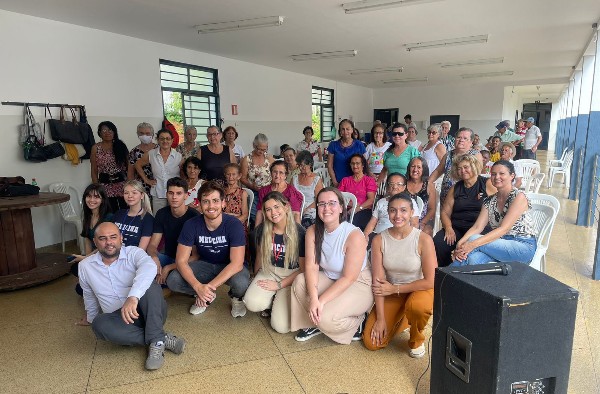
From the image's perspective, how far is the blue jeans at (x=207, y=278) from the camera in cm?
296

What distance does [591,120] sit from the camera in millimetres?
4957

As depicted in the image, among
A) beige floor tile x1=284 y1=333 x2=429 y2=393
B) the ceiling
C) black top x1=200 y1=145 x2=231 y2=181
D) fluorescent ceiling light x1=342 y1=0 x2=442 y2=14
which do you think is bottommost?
beige floor tile x1=284 y1=333 x2=429 y2=393

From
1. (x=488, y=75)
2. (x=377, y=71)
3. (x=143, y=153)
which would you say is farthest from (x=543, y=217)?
(x=488, y=75)

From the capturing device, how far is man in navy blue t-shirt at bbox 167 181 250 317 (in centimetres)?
284

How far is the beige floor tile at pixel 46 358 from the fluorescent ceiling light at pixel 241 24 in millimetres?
3953

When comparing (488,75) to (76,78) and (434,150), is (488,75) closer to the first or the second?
(434,150)

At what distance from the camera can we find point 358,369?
2.34m

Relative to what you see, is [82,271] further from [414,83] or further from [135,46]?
[414,83]

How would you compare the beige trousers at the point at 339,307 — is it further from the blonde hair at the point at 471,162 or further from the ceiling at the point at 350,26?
the ceiling at the point at 350,26

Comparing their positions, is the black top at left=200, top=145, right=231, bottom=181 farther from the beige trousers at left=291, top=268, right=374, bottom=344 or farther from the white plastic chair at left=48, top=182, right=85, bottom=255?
the beige trousers at left=291, top=268, right=374, bottom=344

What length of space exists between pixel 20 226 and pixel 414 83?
483 inches

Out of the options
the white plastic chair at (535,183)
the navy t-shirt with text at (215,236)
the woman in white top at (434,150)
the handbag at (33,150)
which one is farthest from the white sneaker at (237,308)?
the white plastic chair at (535,183)

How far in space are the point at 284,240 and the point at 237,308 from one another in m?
0.67

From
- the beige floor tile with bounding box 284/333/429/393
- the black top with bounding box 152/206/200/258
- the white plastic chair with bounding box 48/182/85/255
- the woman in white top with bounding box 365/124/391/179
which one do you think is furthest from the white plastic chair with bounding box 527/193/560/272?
the white plastic chair with bounding box 48/182/85/255
